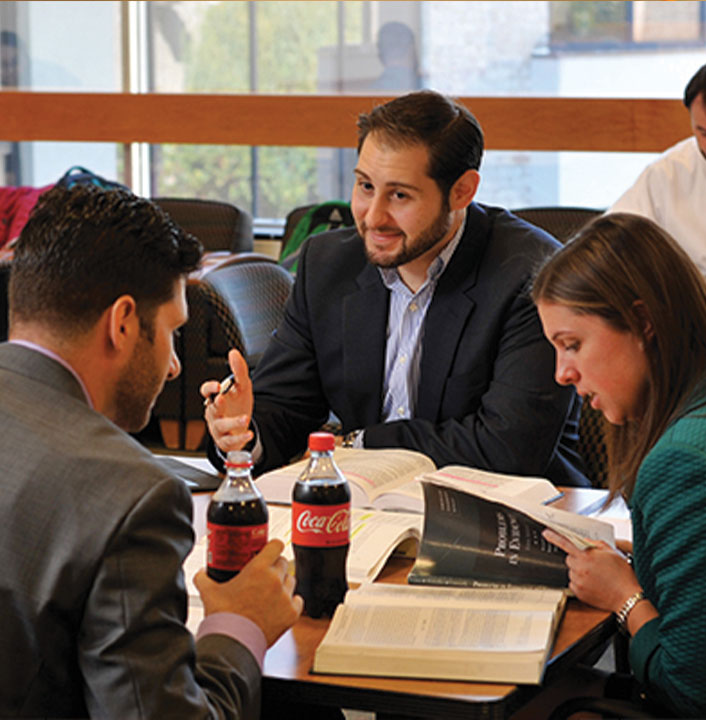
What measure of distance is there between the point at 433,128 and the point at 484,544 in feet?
3.42

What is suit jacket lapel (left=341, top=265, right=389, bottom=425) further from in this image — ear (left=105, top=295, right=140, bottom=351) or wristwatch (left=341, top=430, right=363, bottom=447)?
ear (left=105, top=295, right=140, bottom=351)

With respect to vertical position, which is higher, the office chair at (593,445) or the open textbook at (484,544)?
the open textbook at (484,544)

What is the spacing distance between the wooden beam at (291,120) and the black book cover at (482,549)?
349cm

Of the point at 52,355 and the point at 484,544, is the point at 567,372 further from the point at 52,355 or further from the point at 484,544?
the point at 52,355

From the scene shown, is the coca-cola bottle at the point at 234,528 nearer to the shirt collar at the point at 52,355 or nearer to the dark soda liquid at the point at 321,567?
the dark soda liquid at the point at 321,567

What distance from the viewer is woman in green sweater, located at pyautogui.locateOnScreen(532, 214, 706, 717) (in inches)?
51.2

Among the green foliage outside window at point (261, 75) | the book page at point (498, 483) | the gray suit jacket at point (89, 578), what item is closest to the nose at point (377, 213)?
the book page at point (498, 483)

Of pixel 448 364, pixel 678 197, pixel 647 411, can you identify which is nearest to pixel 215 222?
pixel 678 197

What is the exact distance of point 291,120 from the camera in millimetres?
5273

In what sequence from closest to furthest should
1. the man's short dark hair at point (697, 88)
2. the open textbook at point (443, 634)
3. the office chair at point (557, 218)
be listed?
the open textbook at point (443, 634), the man's short dark hair at point (697, 88), the office chair at point (557, 218)

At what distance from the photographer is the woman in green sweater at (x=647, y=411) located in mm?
1300

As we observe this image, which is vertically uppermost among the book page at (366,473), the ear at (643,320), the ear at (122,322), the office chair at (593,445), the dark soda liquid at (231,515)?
the ear at (122,322)

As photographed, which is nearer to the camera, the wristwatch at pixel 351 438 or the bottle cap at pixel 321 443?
the bottle cap at pixel 321 443

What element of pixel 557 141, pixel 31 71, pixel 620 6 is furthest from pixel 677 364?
pixel 31 71
